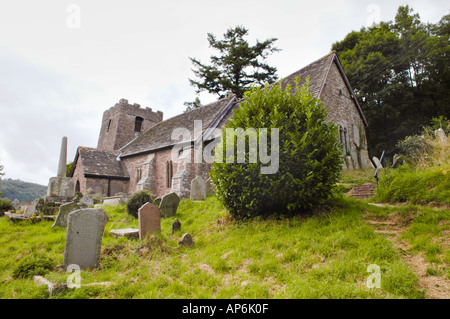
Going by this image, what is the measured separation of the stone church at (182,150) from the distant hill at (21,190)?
4362 centimetres

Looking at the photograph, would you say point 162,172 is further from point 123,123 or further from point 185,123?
point 123,123

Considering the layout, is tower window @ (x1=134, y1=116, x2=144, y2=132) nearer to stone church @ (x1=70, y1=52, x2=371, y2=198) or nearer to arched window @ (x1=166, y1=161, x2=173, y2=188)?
stone church @ (x1=70, y1=52, x2=371, y2=198)

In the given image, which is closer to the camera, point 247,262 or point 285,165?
point 247,262

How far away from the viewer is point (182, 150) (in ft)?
55.6

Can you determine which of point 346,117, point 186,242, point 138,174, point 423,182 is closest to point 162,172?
point 138,174

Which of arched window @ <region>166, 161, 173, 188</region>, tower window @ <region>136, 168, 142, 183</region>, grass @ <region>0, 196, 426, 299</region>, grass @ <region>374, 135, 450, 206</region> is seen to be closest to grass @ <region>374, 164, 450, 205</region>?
grass @ <region>374, 135, 450, 206</region>

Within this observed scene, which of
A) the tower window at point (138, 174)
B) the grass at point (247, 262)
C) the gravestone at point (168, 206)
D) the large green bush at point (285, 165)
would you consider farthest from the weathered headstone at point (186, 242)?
the tower window at point (138, 174)

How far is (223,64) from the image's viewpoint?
27969mm

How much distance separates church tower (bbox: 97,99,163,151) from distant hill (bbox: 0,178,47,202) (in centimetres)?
3629

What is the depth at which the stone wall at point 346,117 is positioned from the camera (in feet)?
49.7

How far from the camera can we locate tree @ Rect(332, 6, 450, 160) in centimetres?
2314

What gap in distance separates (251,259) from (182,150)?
12.8 meters

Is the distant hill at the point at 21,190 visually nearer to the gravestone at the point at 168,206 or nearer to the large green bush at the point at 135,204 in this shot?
the large green bush at the point at 135,204
